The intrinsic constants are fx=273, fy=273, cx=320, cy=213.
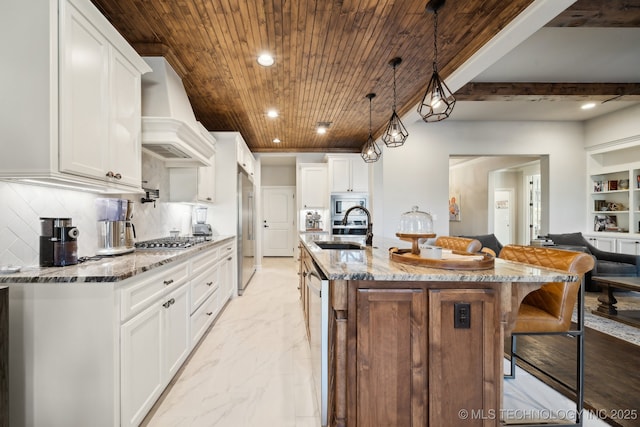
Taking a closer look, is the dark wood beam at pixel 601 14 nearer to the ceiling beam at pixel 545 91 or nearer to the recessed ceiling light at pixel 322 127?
the ceiling beam at pixel 545 91

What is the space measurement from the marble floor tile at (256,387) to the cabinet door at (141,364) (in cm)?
20

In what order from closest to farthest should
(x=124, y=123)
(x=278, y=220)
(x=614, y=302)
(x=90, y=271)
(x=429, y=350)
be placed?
1. (x=429, y=350)
2. (x=90, y=271)
3. (x=124, y=123)
4. (x=614, y=302)
5. (x=278, y=220)

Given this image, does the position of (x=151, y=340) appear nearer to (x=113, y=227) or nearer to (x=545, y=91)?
(x=113, y=227)

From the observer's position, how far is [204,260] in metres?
2.59

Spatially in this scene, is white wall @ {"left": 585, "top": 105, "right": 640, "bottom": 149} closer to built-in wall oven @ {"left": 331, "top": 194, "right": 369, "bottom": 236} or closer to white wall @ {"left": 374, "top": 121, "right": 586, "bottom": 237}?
white wall @ {"left": 374, "top": 121, "right": 586, "bottom": 237}

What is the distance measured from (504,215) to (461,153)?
4061 mm

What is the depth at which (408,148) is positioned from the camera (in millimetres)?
5203

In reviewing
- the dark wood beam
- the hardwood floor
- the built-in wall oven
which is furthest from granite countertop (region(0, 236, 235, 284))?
the built-in wall oven

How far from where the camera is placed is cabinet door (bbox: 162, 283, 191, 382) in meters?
1.78

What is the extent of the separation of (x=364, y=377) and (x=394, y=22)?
7.76ft

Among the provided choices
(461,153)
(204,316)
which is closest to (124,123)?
(204,316)

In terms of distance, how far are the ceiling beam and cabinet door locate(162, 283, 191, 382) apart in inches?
160

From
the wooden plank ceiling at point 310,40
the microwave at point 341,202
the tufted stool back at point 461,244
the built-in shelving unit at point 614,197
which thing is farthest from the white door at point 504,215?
the tufted stool back at point 461,244

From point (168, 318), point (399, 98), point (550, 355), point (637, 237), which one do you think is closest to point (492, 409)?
point (550, 355)
